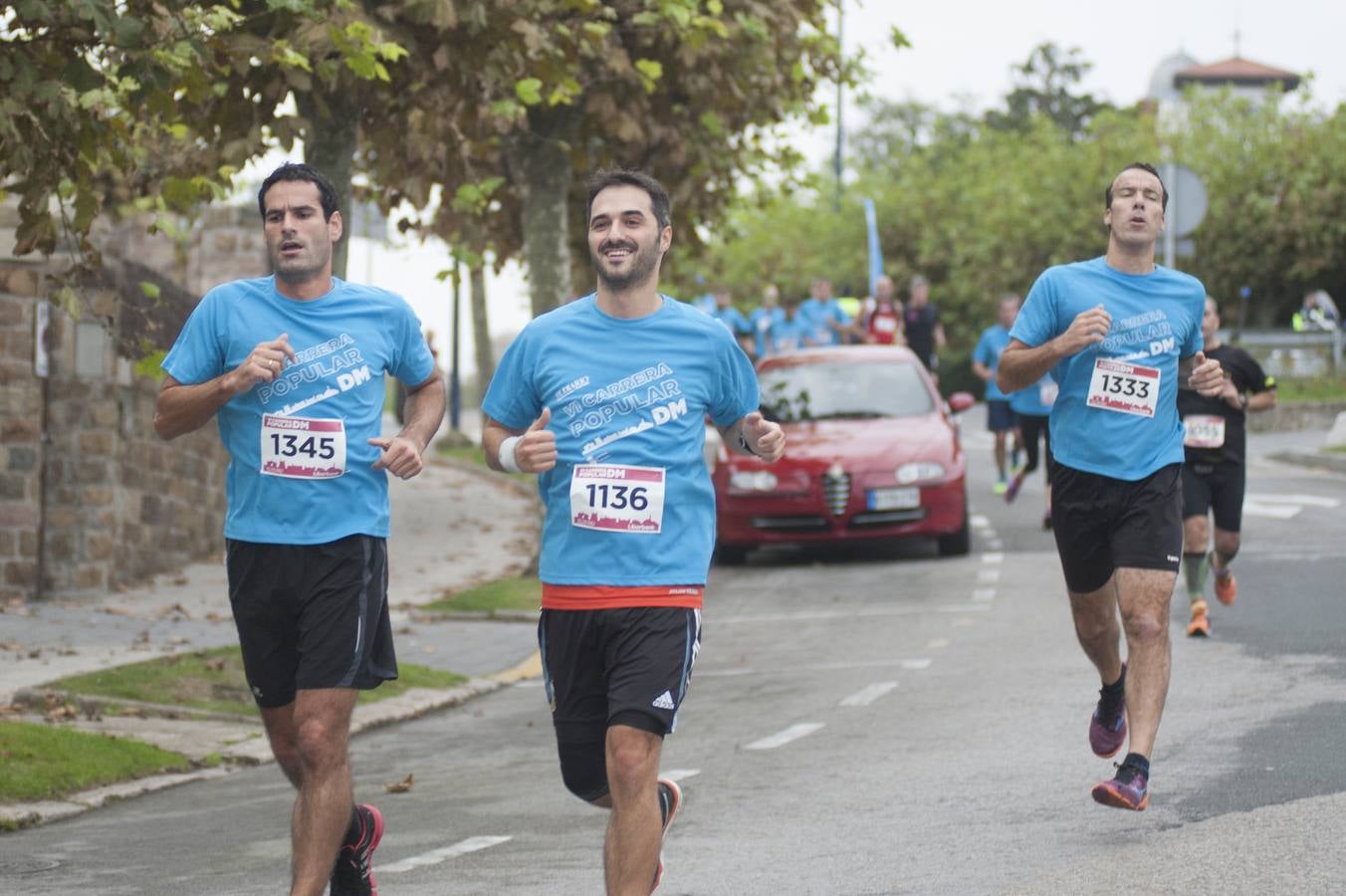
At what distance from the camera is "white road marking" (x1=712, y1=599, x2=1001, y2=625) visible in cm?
1517

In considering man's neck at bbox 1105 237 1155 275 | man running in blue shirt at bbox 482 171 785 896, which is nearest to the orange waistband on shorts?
man running in blue shirt at bbox 482 171 785 896

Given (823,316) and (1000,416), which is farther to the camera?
(823,316)

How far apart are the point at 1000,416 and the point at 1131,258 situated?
15.4m

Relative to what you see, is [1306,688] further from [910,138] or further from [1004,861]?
[910,138]

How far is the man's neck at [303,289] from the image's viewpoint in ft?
20.9

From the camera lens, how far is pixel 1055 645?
12922 millimetres

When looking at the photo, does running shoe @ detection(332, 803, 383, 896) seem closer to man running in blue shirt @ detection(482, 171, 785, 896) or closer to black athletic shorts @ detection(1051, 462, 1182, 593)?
man running in blue shirt @ detection(482, 171, 785, 896)

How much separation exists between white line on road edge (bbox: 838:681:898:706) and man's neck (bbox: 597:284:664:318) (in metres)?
5.48

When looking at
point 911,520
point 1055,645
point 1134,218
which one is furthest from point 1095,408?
point 911,520

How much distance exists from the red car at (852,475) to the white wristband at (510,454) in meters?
11.7

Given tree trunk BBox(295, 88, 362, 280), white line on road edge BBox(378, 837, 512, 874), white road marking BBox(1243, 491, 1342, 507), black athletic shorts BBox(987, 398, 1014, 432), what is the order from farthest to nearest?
black athletic shorts BBox(987, 398, 1014, 432) < white road marking BBox(1243, 491, 1342, 507) < tree trunk BBox(295, 88, 362, 280) < white line on road edge BBox(378, 837, 512, 874)

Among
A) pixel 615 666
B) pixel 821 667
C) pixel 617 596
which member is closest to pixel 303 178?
pixel 617 596

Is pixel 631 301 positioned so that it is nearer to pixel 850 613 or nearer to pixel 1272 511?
pixel 850 613

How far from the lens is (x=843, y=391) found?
754 inches
